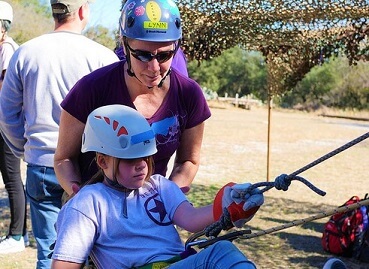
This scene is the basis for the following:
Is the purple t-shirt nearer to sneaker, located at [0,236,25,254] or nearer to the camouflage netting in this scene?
sneaker, located at [0,236,25,254]

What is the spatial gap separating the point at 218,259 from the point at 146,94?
90 centimetres

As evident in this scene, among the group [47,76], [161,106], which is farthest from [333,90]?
[161,106]

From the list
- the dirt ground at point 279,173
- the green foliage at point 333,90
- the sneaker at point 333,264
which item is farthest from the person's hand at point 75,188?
the green foliage at point 333,90

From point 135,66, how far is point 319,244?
4.39 m

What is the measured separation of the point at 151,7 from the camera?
251 cm

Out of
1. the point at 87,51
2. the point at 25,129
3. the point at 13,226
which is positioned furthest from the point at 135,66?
the point at 13,226

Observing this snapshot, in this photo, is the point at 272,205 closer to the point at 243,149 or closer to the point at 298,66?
the point at 298,66

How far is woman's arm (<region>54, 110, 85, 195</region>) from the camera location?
8.48ft

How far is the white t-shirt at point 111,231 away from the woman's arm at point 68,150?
1.11 ft

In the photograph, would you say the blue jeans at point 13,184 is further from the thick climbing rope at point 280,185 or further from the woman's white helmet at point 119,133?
the thick climbing rope at point 280,185

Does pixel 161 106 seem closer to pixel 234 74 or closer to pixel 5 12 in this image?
pixel 5 12

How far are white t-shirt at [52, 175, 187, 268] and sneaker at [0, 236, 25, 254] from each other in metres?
3.18

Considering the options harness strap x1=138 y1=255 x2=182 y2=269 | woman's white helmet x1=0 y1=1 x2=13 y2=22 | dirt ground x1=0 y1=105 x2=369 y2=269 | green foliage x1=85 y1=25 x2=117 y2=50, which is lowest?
dirt ground x1=0 y1=105 x2=369 y2=269

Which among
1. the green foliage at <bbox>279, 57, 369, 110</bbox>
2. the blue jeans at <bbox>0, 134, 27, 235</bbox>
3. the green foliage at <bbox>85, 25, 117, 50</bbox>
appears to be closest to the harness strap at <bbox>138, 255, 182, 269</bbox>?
the blue jeans at <bbox>0, 134, 27, 235</bbox>
